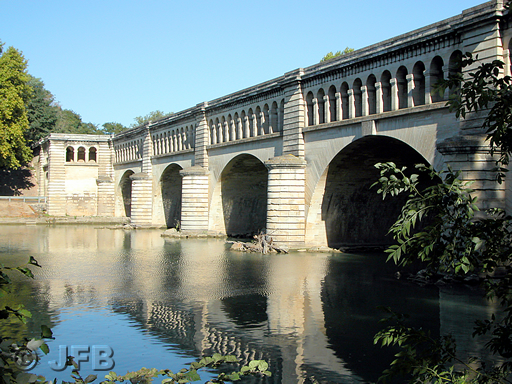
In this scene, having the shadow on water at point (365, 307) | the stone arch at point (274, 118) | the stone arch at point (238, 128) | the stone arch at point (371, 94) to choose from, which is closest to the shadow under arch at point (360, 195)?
the stone arch at point (371, 94)

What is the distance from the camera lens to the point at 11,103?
43.5 metres

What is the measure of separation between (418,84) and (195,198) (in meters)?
18.9

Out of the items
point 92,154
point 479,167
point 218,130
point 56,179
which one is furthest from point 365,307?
point 92,154

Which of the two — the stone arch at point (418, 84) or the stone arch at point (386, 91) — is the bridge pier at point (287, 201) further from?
the stone arch at point (418, 84)

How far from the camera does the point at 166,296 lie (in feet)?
50.3

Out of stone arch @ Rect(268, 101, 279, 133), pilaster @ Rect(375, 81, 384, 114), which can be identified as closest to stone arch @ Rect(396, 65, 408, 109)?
pilaster @ Rect(375, 81, 384, 114)

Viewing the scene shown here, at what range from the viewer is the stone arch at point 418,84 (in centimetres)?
1941

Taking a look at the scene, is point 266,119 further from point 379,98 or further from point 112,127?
point 112,127

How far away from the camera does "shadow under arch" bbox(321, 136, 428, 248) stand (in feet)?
76.7

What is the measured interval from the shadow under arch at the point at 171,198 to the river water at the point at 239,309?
70.7 ft

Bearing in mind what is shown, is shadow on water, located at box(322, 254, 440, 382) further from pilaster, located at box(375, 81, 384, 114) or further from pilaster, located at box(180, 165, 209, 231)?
pilaster, located at box(180, 165, 209, 231)

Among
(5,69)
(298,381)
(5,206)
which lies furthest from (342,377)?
(5,206)

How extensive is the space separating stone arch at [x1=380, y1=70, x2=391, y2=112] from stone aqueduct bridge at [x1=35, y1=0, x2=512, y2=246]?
38 mm

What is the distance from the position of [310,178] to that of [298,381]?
57.5 feet
